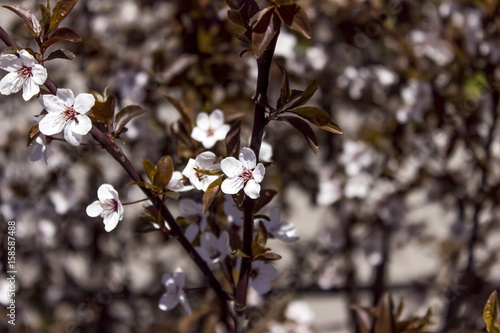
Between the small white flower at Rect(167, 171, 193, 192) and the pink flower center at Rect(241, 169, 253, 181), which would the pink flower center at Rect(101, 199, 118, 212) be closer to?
the small white flower at Rect(167, 171, 193, 192)

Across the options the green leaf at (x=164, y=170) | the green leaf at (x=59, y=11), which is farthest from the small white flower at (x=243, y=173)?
the green leaf at (x=59, y=11)

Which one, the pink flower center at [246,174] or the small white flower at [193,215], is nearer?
the pink flower center at [246,174]

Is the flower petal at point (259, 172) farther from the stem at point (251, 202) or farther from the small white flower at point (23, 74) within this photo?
the small white flower at point (23, 74)

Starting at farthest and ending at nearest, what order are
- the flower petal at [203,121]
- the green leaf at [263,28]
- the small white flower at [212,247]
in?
the flower petal at [203,121], the small white flower at [212,247], the green leaf at [263,28]

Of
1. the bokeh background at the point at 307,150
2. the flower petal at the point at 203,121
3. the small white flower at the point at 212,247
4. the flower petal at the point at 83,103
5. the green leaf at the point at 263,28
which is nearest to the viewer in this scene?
the green leaf at the point at 263,28

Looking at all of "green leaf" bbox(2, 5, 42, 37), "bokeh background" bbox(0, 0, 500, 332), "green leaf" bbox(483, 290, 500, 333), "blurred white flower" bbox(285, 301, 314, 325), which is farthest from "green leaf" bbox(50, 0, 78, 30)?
"blurred white flower" bbox(285, 301, 314, 325)

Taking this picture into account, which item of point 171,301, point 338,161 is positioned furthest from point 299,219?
point 171,301
